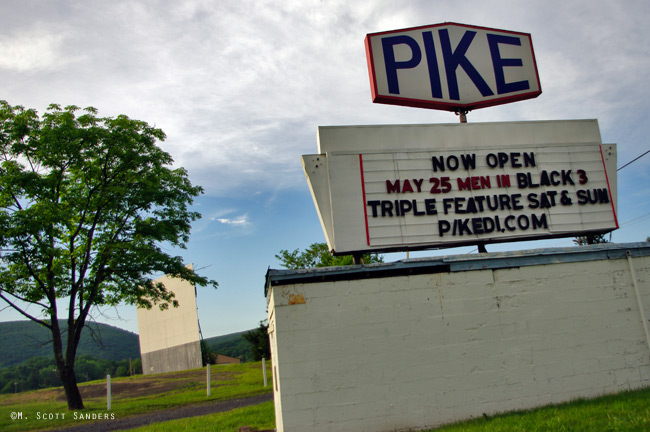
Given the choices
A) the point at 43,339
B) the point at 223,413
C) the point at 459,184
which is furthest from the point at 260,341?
the point at 43,339

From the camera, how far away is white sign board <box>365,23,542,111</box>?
982 centimetres

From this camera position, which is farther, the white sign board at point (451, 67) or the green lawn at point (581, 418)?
the white sign board at point (451, 67)

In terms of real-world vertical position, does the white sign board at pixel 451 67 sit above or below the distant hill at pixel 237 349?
above

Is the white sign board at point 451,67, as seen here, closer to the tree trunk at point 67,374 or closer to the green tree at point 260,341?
the tree trunk at point 67,374

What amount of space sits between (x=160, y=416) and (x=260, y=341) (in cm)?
2281

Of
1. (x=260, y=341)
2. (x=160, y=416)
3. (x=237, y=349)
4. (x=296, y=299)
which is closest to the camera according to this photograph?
(x=296, y=299)

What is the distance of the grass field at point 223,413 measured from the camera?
20.2 ft

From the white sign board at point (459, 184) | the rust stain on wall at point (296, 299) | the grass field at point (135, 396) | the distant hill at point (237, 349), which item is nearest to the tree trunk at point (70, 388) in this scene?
the grass field at point (135, 396)

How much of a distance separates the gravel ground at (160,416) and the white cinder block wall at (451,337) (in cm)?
834

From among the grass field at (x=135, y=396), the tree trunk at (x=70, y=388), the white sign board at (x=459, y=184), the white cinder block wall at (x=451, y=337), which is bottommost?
the grass field at (x=135, y=396)

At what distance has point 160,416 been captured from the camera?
49.3 ft

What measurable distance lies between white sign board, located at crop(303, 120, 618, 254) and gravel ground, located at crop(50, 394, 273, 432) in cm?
955

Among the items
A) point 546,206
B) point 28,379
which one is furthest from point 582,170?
point 28,379

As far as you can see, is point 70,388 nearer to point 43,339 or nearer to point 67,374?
point 67,374
